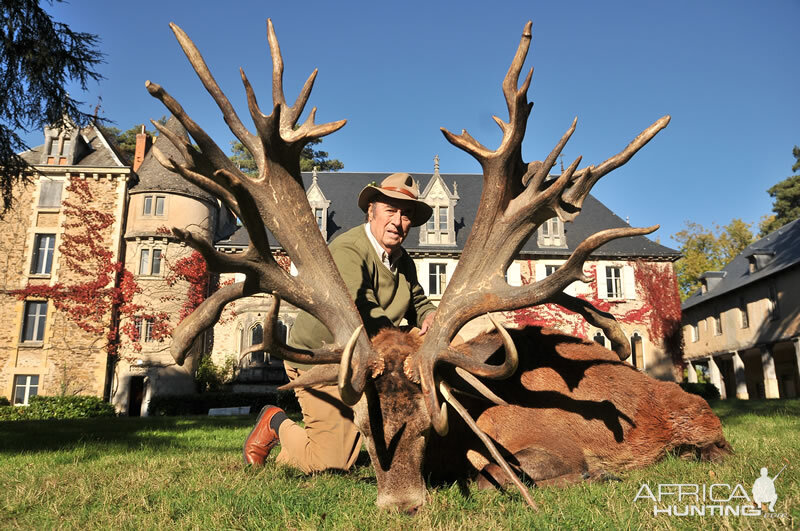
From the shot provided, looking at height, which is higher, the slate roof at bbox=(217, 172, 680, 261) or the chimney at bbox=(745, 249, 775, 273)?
the slate roof at bbox=(217, 172, 680, 261)

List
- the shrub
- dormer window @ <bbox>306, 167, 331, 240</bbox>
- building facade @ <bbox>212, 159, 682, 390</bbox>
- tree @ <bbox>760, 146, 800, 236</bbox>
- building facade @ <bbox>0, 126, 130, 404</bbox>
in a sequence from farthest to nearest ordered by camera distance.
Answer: tree @ <bbox>760, 146, 800, 236</bbox>, dormer window @ <bbox>306, 167, 331, 240</bbox>, building facade @ <bbox>212, 159, 682, 390</bbox>, the shrub, building facade @ <bbox>0, 126, 130, 404</bbox>

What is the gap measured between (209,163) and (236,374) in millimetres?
23974

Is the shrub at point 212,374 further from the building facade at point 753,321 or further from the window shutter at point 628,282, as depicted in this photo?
the building facade at point 753,321

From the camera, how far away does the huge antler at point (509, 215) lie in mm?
3961

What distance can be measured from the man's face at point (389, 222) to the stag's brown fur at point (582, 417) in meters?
1.39

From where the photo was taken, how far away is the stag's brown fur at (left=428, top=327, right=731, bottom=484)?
419 cm

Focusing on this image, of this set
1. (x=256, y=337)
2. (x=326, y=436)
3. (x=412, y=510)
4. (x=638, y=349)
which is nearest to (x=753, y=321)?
(x=638, y=349)

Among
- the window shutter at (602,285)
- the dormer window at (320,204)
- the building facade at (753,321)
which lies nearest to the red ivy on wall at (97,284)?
the dormer window at (320,204)

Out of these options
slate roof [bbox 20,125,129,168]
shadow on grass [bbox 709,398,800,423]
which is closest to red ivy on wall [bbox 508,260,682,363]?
shadow on grass [bbox 709,398,800,423]

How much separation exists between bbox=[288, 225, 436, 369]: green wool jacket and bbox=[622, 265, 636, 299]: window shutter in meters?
26.1

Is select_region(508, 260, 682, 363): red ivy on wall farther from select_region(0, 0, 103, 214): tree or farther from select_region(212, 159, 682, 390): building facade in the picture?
select_region(0, 0, 103, 214): tree

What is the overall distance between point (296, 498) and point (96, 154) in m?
29.6

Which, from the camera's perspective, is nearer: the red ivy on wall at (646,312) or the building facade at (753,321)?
the building facade at (753,321)

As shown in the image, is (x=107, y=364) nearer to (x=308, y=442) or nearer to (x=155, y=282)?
(x=155, y=282)
